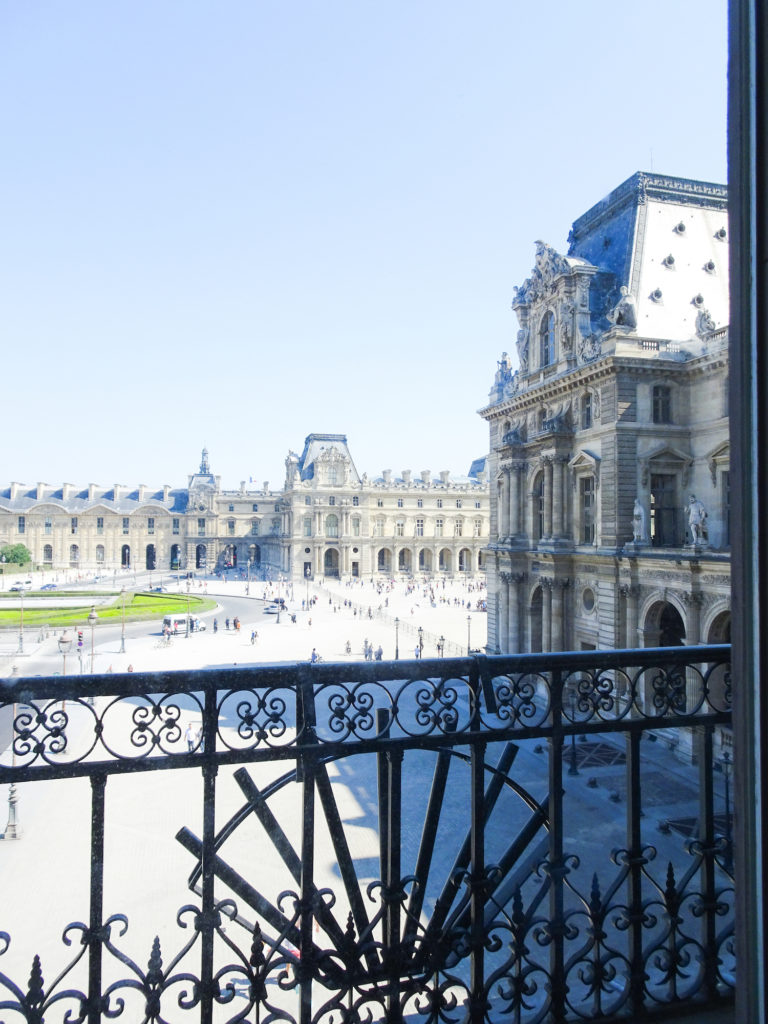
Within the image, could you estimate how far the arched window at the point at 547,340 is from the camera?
26452 millimetres

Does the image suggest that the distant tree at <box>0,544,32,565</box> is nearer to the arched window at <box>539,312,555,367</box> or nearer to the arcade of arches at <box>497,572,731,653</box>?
the arcade of arches at <box>497,572,731,653</box>

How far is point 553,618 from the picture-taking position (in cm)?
2467

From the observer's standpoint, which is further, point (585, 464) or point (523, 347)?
point (523, 347)

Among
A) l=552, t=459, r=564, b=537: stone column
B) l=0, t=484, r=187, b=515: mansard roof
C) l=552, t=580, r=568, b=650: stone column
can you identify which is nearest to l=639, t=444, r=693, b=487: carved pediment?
l=552, t=459, r=564, b=537: stone column

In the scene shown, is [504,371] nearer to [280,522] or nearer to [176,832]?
[176,832]

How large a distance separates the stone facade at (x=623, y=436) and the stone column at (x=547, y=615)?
0.05 metres

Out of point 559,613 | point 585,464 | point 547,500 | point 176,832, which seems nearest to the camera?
point 176,832

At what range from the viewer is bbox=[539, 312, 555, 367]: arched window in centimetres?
2645

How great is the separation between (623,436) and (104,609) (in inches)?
1603

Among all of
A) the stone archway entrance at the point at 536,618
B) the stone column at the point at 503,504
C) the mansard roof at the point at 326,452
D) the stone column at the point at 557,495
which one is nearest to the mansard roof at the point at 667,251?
the stone column at the point at 557,495

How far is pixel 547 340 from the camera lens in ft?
88.5

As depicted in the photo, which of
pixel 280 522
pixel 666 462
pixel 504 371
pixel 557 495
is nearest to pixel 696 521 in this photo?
pixel 666 462

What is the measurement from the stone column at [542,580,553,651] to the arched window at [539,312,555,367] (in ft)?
27.4

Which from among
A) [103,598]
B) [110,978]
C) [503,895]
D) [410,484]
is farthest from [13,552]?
[503,895]
